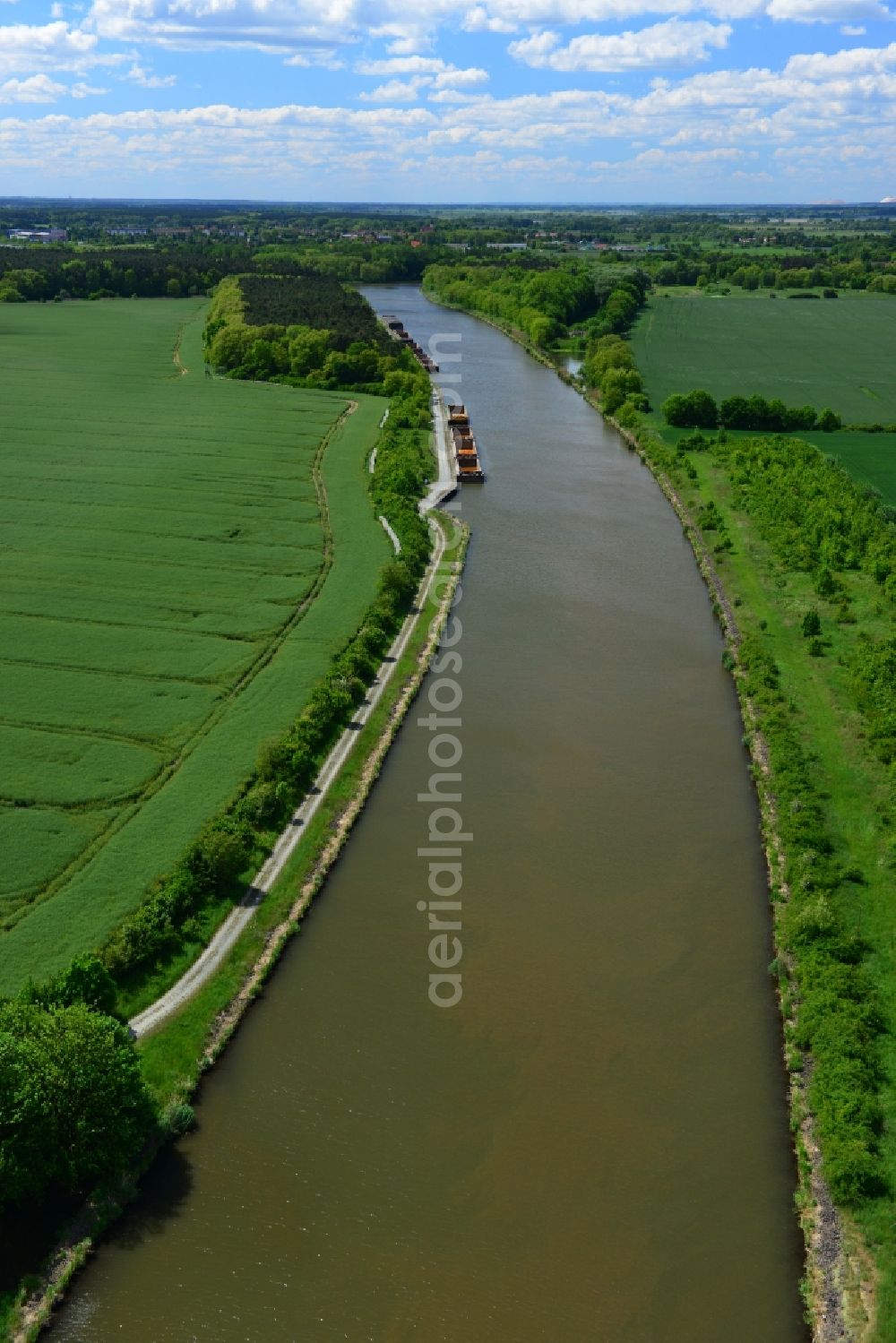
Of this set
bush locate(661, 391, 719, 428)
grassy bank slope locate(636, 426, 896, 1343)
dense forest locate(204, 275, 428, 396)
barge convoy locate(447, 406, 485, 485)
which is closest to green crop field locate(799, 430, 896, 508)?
grassy bank slope locate(636, 426, 896, 1343)

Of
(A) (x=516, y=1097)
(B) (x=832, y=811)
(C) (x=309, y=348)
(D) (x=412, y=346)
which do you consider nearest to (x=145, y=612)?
(A) (x=516, y=1097)

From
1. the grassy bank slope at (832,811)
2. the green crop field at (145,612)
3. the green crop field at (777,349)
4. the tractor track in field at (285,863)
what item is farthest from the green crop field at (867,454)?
the tractor track in field at (285,863)

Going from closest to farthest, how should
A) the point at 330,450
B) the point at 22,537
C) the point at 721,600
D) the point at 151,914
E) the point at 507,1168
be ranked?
the point at 507,1168 < the point at 151,914 < the point at 721,600 < the point at 22,537 < the point at 330,450

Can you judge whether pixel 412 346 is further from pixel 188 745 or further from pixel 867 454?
pixel 188 745

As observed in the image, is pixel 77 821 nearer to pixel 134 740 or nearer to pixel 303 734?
pixel 134 740

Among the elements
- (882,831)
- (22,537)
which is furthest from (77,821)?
(22,537)

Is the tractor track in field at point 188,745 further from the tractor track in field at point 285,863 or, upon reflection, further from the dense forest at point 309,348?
the dense forest at point 309,348
